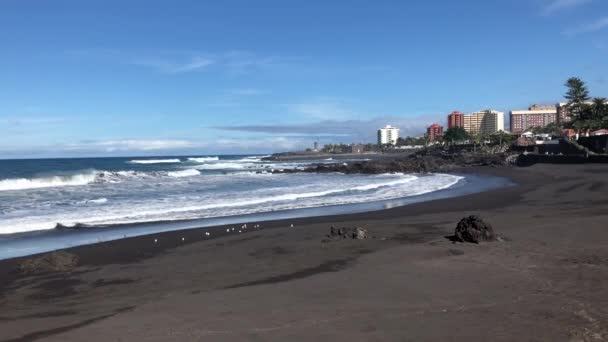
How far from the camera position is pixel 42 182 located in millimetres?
39562

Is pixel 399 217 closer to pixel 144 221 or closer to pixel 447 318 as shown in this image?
pixel 144 221

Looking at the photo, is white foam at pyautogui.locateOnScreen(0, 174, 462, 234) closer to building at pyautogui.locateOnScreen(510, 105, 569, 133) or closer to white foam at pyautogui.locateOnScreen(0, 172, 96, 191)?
white foam at pyautogui.locateOnScreen(0, 172, 96, 191)

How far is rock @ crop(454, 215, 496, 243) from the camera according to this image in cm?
1026

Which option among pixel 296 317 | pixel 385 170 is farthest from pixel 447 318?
pixel 385 170

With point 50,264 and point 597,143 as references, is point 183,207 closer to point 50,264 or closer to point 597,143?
point 50,264

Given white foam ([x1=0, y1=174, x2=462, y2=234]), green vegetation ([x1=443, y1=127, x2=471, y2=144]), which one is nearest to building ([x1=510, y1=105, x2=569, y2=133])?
green vegetation ([x1=443, y1=127, x2=471, y2=144])

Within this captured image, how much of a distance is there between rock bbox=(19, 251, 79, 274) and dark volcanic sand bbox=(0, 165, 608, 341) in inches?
13.8

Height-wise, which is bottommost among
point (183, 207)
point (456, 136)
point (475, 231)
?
point (183, 207)

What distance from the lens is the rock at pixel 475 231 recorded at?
10.3 meters

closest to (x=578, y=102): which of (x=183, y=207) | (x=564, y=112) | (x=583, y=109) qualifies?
(x=583, y=109)

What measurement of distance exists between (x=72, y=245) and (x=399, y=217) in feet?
31.5

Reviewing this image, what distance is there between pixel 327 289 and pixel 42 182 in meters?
38.5

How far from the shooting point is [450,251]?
9.62 metres

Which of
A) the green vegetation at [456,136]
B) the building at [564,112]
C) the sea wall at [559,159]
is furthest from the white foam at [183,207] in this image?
the green vegetation at [456,136]
